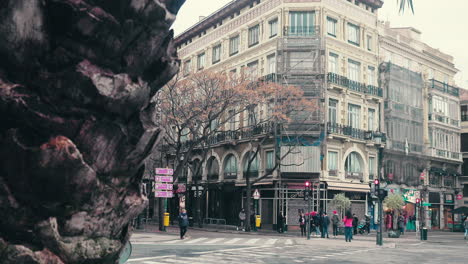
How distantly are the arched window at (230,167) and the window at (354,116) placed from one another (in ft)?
35.0

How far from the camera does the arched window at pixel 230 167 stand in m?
46.0

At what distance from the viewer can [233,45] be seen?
48.5 meters

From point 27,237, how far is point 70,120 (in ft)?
4.40

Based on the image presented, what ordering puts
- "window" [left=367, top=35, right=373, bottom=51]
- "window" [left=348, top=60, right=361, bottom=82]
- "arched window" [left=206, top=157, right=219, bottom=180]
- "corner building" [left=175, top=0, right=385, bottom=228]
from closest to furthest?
"corner building" [left=175, top=0, right=385, bottom=228], "window" [left=348, top=60, right=361, bottom=82], "window" [left=367, top=35, right=373, bottom=51], "arched window" [left=206, top=157, right=219, bottom=180]

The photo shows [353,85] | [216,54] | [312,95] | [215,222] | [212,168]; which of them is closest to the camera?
[312,95]

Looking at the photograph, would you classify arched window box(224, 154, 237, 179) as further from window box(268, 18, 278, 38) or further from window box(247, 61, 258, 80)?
window box(268, 18, 278, 38)

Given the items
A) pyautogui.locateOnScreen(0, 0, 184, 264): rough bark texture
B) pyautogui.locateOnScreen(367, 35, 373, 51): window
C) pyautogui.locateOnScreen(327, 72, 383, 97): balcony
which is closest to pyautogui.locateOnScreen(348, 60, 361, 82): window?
pyautogui.locateOnScreen(327, 72, 383, 97): balcony

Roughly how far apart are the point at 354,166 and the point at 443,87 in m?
17.8

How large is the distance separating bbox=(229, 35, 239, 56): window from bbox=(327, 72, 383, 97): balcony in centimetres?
1024

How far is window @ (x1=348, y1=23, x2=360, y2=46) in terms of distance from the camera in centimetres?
4412

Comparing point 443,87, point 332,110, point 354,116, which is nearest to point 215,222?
point 332,110

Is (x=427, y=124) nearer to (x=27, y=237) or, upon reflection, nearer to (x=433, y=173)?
(x=433, y=173)

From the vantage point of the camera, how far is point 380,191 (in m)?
25.3

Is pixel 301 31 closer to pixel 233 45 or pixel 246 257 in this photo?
pixel 233 45
